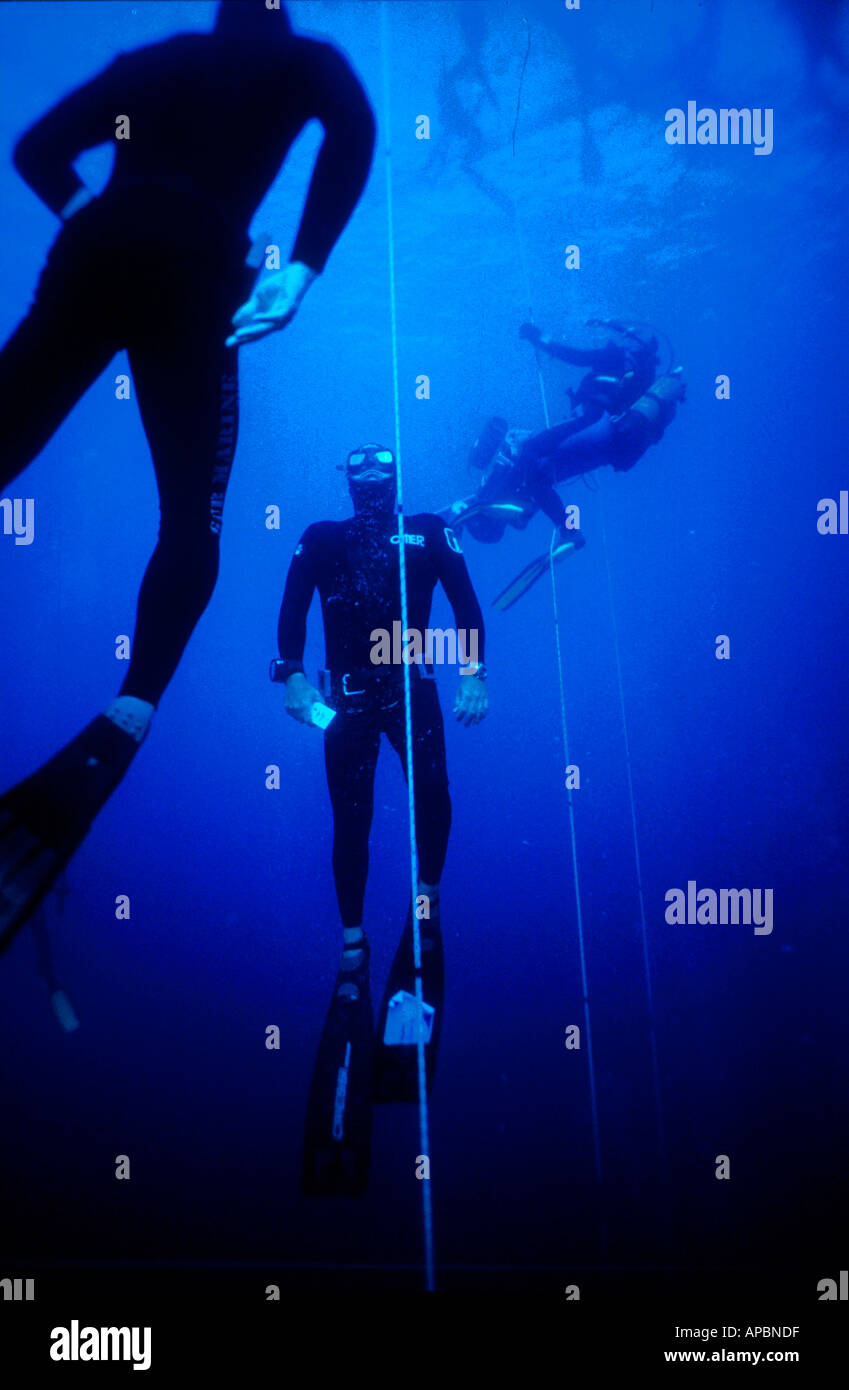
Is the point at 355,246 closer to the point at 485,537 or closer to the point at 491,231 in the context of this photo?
the point at 491,231

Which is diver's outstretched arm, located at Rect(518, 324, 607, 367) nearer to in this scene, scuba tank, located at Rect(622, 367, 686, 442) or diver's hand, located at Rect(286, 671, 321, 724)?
scuba tank, located at Rect(622, 367, 686, 442)

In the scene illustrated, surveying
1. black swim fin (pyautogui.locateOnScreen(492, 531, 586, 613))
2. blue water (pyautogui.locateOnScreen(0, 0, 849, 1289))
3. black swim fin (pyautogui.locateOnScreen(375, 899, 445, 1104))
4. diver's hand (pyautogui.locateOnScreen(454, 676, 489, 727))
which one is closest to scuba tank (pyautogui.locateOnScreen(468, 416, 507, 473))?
blue water (pyautogui.locateOnScreen(0, 0, 849, 1289))

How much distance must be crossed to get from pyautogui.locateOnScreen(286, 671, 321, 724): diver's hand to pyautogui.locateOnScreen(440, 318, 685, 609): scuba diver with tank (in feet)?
13.7

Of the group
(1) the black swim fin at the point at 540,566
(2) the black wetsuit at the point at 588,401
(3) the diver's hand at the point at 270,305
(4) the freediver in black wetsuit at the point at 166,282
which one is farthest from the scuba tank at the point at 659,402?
(3) the diver's hand at the point at 270,305

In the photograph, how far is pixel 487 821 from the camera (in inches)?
572

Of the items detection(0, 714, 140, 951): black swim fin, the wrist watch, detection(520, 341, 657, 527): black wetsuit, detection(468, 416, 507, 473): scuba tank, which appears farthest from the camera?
detection(468, 416, 507, 473): scuba tank

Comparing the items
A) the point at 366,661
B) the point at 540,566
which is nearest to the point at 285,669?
the point at 366,661

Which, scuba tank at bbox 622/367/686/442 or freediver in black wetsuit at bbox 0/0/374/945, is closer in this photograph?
freediver in black wetsuit at bbox 0/0/374/945

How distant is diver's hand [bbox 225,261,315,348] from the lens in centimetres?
178

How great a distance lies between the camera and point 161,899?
911 centimetres

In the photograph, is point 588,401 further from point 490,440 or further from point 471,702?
point 471,702

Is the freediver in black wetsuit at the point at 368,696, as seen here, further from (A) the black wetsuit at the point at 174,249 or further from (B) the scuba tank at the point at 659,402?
(B) the scuba tank at the point at 659,402
